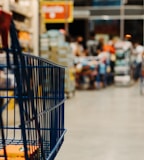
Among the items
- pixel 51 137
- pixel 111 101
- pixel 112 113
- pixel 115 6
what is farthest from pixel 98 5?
pixel 51 137

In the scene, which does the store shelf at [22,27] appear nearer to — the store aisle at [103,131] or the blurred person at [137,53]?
the store aisle at [103,131]

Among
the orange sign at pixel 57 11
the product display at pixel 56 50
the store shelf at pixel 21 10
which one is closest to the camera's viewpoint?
the store shelf at pixel 21 10

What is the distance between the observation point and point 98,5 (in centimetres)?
1927

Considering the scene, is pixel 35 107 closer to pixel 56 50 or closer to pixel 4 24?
pixel 4 24

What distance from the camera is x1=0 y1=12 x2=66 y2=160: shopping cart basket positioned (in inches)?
70.9

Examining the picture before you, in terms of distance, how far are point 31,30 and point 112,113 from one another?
237cm

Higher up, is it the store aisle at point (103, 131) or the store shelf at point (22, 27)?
the store shelf at point (22, 27)

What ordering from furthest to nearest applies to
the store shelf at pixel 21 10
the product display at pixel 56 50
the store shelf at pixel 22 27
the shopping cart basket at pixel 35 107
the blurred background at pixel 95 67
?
1. the product display at pixel 56 50
2. the store shelf at pixel 22 27
3. the store shelf at pixel 21 10
4. the blurred background at pixel 95 67
5. the shopping cart basket at pixel 35 107

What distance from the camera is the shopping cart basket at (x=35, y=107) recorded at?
5.91 ft

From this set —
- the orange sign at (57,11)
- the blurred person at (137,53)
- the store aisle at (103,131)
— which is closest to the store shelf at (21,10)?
the store aisle at (103,131)

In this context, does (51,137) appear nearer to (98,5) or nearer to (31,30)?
(31,30)

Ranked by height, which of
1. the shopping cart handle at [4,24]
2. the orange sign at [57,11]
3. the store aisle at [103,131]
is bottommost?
the store aisle at [103,131]

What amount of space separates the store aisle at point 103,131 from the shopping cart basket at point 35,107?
116cm

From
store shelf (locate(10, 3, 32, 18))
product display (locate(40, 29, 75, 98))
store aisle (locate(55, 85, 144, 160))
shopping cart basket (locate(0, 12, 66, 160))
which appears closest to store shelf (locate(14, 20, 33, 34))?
store shelf (locate(10, 3, 32, 18))
